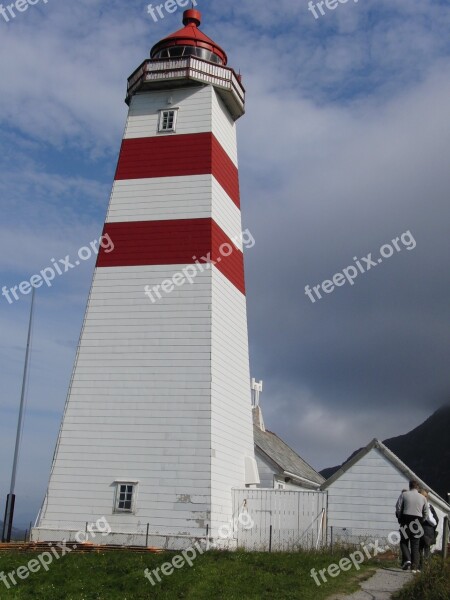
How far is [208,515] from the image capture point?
69.8 feet

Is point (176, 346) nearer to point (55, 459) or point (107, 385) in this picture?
point (107, 385)

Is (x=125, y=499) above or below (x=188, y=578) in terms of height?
above

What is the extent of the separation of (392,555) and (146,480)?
23.2ft

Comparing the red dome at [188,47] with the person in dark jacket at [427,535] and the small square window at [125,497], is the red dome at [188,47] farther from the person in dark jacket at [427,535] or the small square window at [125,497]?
the person in dark jacket at [427,535]

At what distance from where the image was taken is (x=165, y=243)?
23.9 metres

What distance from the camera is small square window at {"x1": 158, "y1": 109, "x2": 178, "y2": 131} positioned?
25719 mm

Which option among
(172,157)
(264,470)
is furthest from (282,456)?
(172,157)

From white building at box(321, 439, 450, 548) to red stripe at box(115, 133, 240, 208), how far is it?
10038 mm

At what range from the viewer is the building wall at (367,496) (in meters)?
22.4

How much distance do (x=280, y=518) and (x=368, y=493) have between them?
2763 millimetres

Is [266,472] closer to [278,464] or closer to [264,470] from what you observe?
[264,470]

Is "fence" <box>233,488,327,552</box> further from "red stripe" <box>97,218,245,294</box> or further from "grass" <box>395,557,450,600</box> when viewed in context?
"grass" <box>395,557,450,600</box>

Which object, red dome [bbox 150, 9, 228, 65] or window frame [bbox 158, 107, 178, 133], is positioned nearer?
window frame [bbox 158, 107, 178, 133]

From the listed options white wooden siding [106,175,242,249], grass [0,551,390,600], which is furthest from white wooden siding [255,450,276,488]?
grass [0,551,390,600]
